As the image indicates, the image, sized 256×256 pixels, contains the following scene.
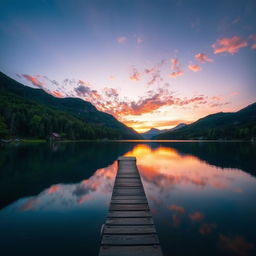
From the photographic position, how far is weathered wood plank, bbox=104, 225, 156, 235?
7.44 m

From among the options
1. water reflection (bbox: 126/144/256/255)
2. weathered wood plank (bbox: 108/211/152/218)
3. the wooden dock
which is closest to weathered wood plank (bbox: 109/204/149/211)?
the wooden dock

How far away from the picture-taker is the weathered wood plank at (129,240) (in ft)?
22.0

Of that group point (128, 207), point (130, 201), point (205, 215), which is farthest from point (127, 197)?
point (205, 215)

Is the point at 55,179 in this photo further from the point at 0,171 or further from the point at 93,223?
the point at 93,223

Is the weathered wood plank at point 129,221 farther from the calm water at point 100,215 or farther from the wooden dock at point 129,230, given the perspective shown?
the calm water at point 100,215

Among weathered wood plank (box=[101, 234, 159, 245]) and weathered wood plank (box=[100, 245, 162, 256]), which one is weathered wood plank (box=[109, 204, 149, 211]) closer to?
weathered wood plank (box=[101, 234, 159, 245])

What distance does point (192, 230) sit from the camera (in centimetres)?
960

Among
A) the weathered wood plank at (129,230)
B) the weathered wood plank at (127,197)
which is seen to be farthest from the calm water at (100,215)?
the weathered wood plank at (127,197)

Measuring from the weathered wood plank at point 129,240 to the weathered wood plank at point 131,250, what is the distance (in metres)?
0.19

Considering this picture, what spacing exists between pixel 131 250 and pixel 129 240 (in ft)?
1.84

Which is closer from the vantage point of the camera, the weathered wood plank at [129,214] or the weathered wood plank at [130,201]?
the weathered wood plank at [129,214]

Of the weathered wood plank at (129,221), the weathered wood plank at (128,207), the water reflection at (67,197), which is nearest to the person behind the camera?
the weathered wood plank at (129,221)

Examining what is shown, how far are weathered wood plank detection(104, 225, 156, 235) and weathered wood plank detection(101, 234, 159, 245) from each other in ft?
0.77

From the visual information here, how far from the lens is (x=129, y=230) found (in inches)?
301
